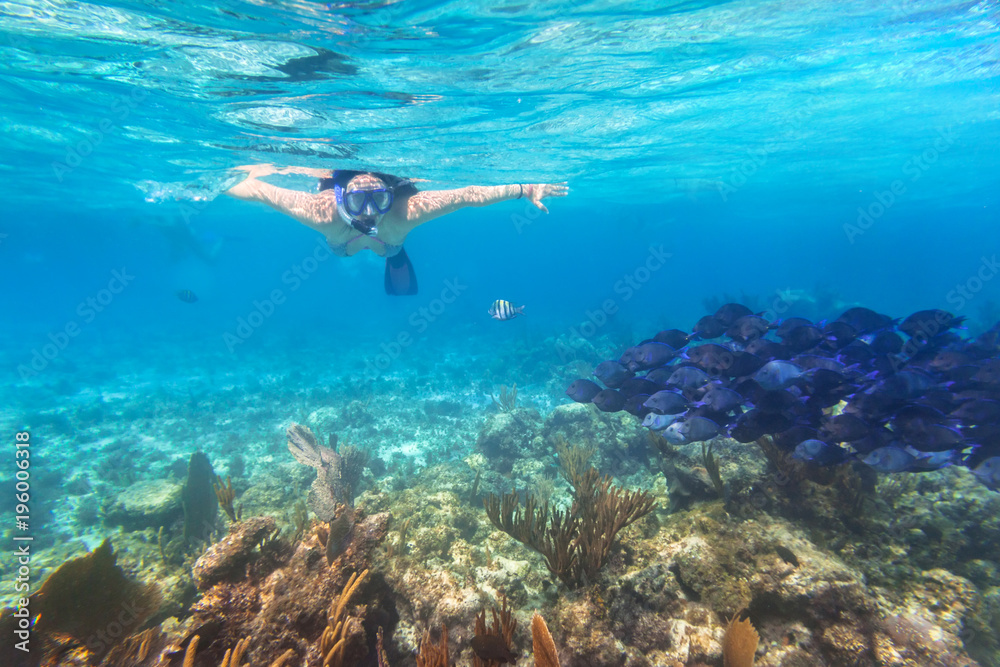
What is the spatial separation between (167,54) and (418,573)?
35.7 ft

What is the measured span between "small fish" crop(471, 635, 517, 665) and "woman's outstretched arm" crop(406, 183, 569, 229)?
595 cm

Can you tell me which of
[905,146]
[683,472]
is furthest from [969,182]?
[683,472]

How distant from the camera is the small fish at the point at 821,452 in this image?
3.76 metres

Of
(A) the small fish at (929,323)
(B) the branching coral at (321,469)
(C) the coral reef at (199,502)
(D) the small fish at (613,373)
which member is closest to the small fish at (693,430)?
(D) the small fish at (613,373)

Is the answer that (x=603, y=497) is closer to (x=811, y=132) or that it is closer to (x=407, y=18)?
(x=407, y=18)

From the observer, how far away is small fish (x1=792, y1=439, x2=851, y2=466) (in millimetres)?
3762

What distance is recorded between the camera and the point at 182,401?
57.7 ft

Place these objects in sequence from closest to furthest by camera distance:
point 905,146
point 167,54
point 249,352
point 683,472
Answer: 1. point 683,472
2. point 167,54
3. point 905,146
4. point 249,352

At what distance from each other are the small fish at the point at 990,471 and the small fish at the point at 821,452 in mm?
1413

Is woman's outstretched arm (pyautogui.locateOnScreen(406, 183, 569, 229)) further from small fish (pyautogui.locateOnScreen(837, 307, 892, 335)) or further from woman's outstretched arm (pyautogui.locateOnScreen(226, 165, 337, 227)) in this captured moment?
small fish (pyautogui.locateOnScreen(837, 307, 892, 335))

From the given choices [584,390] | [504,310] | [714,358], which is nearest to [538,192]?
[504,310]

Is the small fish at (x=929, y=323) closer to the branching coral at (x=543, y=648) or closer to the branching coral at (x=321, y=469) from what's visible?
the branching coral at (x=543, y=648)

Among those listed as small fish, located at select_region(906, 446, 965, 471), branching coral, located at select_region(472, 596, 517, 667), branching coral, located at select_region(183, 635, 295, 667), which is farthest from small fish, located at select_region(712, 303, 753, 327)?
branching coral, located at select_region(183, 635, 295, 667)

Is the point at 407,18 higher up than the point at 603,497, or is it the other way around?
the point at 407,18
